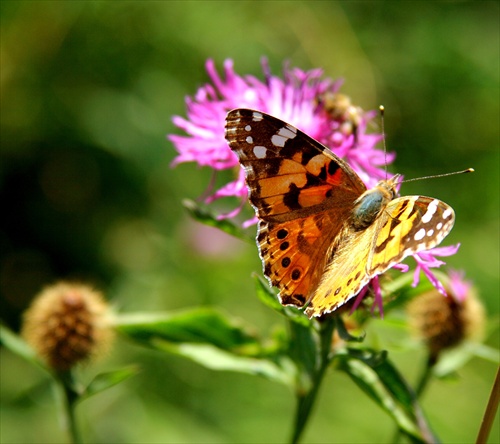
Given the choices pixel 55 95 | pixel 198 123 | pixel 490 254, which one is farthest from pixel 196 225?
pixel 198 123

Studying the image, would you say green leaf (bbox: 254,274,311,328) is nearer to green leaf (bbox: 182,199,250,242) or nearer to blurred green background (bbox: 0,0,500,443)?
green leaf (bbox: 182,199,250,242)

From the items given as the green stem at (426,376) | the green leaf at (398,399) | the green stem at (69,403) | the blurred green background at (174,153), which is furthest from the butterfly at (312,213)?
the blurred green background at (174,153)

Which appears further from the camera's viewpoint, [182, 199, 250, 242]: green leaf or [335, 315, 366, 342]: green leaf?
[182, 199, 250, 242]: green leaf

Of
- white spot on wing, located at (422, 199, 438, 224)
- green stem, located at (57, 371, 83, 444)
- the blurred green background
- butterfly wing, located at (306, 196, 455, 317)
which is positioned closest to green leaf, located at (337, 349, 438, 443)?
butterfly wing, located at (306, 196, 455, 317)

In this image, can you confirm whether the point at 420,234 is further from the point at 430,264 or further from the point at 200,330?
the point at 200,330

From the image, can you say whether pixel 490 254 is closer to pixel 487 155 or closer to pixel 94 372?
pixel 487 155

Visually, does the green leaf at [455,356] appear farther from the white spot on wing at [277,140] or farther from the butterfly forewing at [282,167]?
the white spot on wing at [277,140]

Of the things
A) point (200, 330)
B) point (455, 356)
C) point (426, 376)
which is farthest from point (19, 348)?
point (455, 356)
